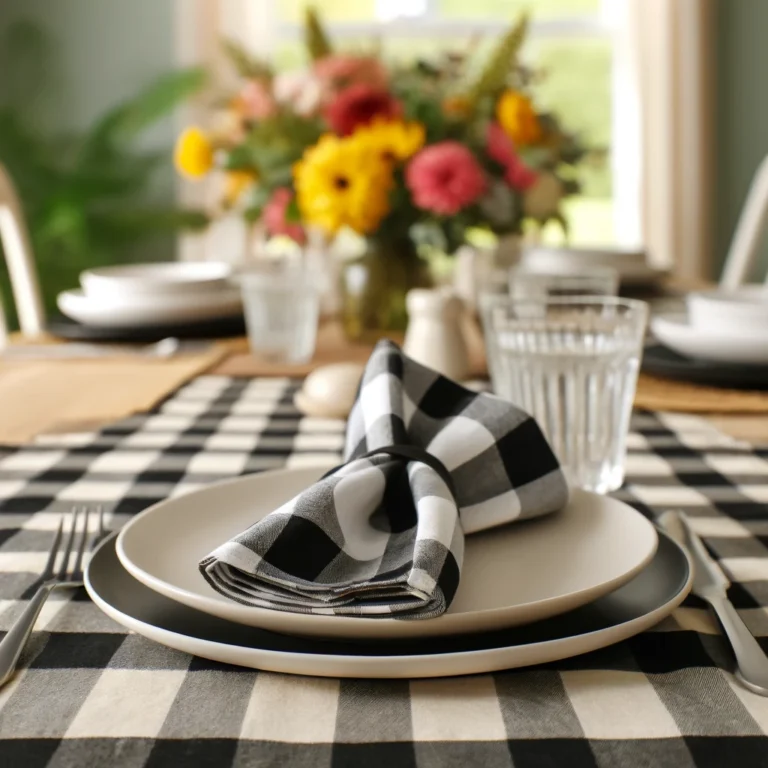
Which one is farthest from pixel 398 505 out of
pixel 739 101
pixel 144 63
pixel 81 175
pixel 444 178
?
pixel 739 101

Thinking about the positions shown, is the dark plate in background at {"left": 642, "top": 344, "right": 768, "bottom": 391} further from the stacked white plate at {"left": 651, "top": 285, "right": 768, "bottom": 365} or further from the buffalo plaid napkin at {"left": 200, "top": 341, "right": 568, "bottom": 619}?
the buffalo plaid napkin at {"left": 200, "top": 341, "right": 568, "bottom": 619}

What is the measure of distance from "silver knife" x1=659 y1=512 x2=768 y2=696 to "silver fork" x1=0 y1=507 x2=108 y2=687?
0.99ft

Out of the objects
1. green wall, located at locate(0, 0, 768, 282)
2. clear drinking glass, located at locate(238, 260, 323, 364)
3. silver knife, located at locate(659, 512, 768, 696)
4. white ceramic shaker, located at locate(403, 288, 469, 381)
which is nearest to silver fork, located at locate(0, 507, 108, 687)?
silver knife, located at locate(659, 512, 768, 696)

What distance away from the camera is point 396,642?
16.6 inches

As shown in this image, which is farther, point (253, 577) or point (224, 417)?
point (224, 417)

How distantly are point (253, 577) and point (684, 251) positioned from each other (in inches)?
147

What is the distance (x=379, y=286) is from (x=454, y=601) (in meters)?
1.06

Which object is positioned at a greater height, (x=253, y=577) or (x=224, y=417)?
(x=253, y=577)

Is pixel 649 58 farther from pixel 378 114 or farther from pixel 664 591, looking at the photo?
pixel 664 591

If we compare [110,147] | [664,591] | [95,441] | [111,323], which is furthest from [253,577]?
[110,147]

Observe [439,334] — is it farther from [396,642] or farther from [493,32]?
[493,32]

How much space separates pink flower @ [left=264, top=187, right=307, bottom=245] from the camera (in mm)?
1557

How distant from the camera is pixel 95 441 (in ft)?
2.93

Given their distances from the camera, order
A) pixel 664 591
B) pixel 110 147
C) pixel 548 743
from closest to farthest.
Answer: pixel 548 743 → pixel 664 591 → pixel 110 147
